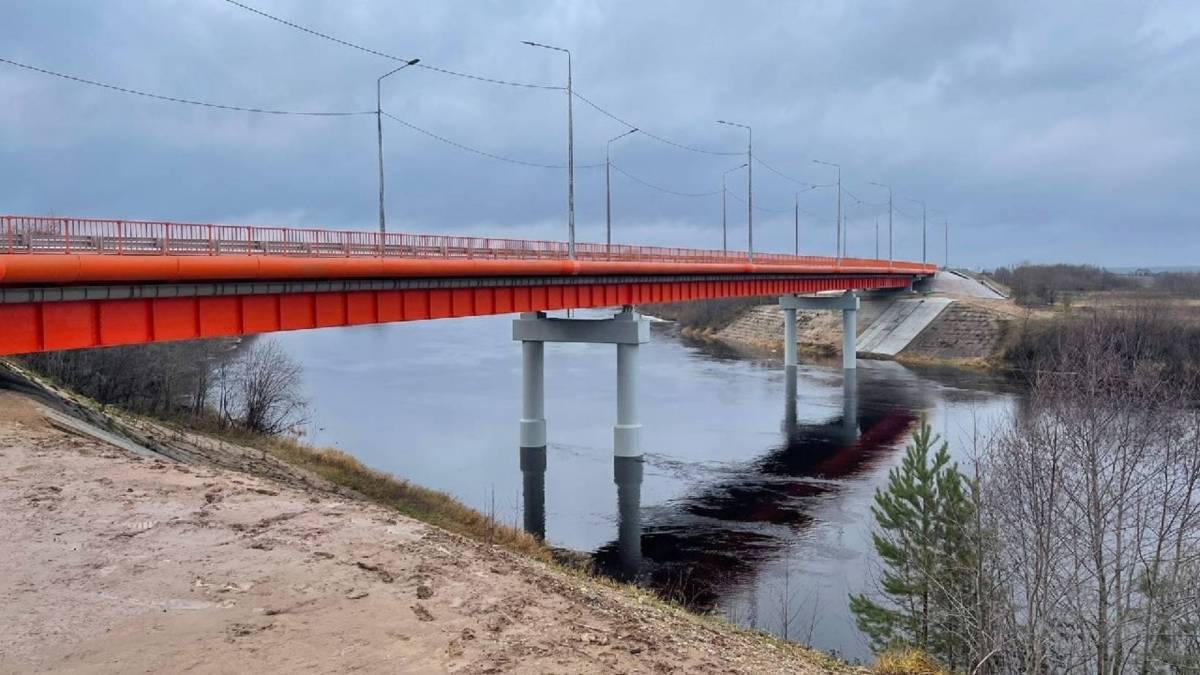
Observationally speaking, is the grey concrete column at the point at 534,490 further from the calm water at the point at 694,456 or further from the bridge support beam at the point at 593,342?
the bridge support beam at the point at 593,342

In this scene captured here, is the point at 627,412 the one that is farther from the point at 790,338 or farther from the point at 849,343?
the point at 849,343

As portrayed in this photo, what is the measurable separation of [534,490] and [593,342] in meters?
9.28

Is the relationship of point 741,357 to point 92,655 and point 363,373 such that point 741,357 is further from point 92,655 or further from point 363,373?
point 92,655

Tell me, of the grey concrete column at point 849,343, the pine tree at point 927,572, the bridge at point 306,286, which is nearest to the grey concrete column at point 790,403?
the grey concrete column at point 849,343

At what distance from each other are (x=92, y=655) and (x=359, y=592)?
2.84 m

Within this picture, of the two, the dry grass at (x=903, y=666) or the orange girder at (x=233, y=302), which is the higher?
the orange girder at (x=233, y=302)

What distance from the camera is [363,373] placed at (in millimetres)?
73812

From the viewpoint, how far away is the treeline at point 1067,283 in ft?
357

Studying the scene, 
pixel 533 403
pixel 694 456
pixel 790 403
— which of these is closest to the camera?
pixel 694 456

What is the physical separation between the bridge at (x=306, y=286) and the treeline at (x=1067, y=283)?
242 feet

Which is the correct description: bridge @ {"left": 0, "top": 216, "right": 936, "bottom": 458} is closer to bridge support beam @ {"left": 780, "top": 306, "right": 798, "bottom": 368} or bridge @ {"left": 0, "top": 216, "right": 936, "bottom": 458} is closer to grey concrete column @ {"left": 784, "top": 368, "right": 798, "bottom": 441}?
grey concrete column @ {"left": 784, "top": 368, "right": 798, "bottom": 441}

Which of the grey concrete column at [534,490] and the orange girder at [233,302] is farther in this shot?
the grey concrete column at [534,490]

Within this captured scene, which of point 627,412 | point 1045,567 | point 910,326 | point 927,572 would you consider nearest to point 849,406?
point 627,412

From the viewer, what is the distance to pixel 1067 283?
129 metres
